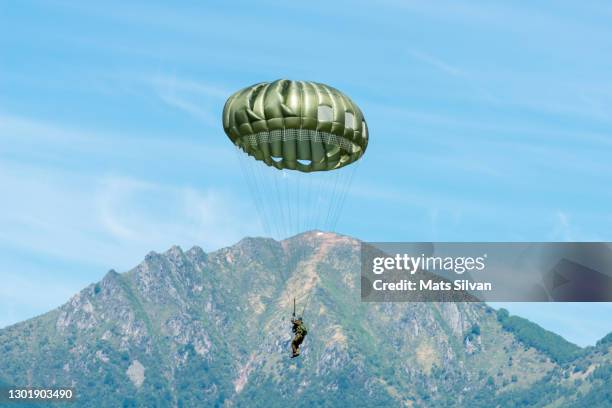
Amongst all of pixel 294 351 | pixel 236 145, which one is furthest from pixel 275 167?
pixel 294 351

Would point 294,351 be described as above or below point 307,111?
below

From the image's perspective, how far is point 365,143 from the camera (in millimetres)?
106875

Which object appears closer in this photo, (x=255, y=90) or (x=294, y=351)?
(x=294, y=351)

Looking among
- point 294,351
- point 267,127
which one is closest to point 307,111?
point 267,127

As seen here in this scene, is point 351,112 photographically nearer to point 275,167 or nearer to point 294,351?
point 275,167

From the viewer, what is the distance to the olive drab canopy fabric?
102 meters

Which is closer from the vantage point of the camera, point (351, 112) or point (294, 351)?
point (294, 351)

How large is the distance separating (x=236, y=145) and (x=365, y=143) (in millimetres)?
9528

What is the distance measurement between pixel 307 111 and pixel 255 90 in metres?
5.07

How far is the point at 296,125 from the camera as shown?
101750 mm

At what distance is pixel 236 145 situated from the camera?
10650 cm

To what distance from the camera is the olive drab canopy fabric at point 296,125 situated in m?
102

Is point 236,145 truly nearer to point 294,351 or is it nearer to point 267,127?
point 267,127

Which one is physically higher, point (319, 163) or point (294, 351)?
point (319, 163)
